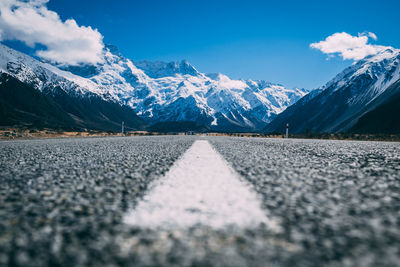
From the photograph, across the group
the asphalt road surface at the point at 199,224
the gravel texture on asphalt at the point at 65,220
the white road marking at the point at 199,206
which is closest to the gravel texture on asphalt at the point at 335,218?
the asphalt road surface at the point at 199,224

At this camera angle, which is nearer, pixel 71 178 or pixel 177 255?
pixel 177 255

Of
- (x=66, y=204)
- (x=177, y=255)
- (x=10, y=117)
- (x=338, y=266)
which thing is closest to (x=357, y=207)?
(x=338, y=266)

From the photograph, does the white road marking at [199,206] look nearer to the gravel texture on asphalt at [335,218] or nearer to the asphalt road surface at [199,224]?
the asphalt road surface at [199,224]

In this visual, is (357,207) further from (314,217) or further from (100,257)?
(100,257)

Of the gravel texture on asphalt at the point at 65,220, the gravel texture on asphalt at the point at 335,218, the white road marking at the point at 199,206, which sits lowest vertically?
the gravel texture on asphalt at the point at 65,220

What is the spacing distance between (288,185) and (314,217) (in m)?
1.43

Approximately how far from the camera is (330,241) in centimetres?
182

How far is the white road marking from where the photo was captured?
2.17m

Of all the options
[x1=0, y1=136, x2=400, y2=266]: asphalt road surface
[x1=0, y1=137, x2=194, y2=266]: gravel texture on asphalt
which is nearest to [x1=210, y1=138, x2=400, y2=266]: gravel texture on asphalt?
[x1=0, y1=136, x2=400, y2=266]: asphalt road surface

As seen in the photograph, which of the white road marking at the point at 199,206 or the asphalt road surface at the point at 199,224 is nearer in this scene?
the asphalt road surface at the point at 199,224

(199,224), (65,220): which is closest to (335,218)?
(199,224)

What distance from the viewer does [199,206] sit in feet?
8.66

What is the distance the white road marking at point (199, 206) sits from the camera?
2.17 meters

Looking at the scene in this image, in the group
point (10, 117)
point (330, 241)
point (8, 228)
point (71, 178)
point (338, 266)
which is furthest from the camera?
point (10, 117)
